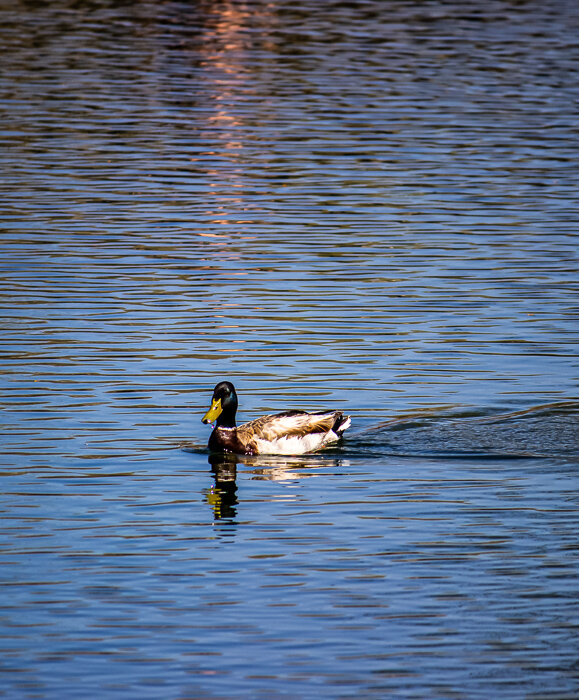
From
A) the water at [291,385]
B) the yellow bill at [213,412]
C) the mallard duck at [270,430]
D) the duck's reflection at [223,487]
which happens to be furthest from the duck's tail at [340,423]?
the yellow bill at [213,412]

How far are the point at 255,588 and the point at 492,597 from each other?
6.35 feet

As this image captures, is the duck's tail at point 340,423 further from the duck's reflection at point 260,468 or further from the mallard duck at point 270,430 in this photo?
the duck's reflection at point 260,468

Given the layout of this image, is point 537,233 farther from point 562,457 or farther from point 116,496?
point 116,496

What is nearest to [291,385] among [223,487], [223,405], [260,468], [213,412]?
[223,405]

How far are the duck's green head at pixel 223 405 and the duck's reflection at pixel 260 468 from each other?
40 cm

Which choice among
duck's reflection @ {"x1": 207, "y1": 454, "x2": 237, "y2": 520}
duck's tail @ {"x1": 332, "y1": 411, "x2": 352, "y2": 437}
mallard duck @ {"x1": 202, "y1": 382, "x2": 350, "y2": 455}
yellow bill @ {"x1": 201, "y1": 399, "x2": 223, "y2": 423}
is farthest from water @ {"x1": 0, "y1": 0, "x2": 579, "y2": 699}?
yellow bill @ {"x1": 201, "y1": 399, "x2": 223, "y2": 423}

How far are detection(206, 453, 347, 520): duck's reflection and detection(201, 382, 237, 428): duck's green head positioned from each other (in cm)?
40

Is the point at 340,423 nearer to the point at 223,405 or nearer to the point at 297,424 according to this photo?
the point at 297,424

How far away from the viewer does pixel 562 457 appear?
1511 centimetres

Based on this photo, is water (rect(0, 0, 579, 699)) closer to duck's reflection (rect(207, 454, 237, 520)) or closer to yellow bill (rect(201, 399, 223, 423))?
duck's reflection (rect(207, 454, 237, 520))

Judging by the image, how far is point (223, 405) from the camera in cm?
1595

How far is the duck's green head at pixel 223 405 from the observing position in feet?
52.3

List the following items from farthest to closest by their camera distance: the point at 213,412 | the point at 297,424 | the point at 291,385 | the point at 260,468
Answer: the point at 291,385 → the point at 213,412 → the point at 260,468 → the point at 297,424

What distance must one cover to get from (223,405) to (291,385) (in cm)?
210
